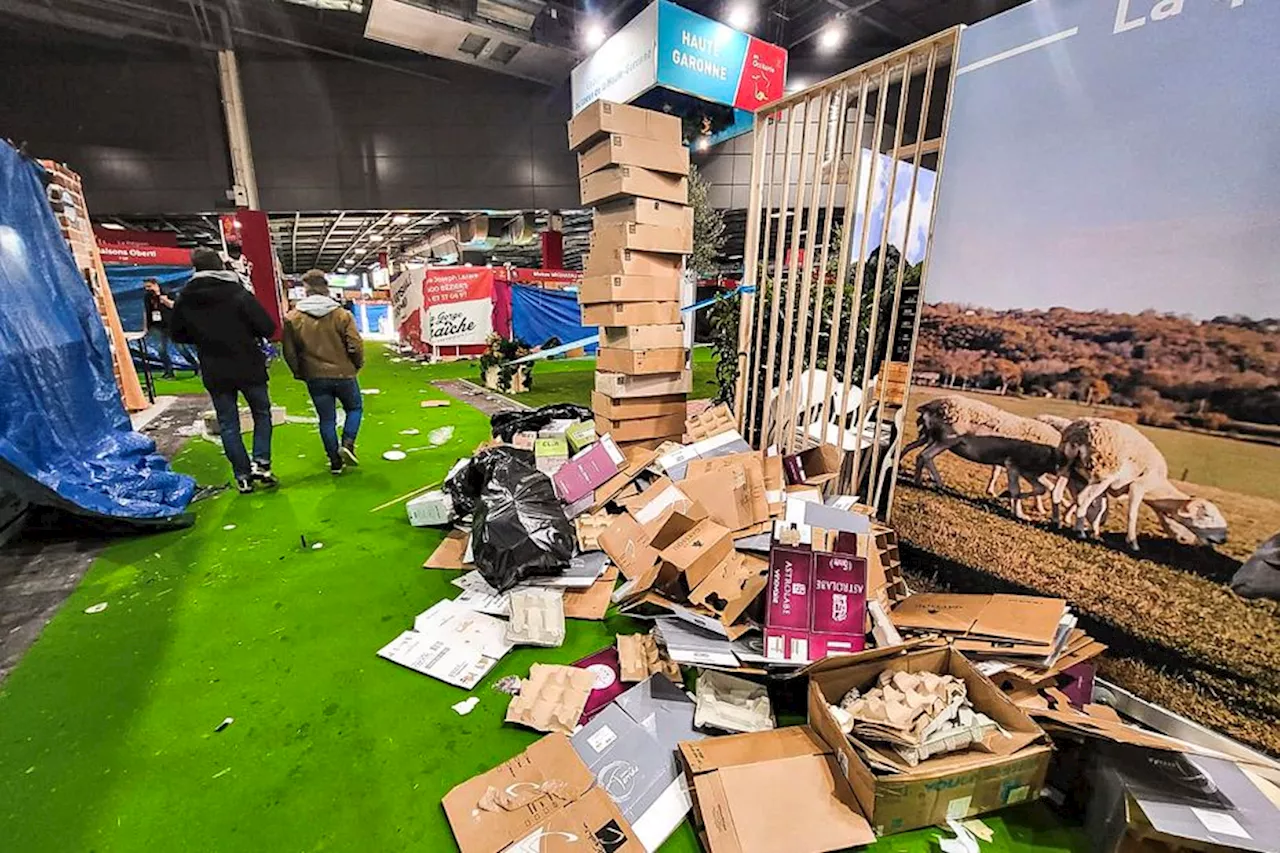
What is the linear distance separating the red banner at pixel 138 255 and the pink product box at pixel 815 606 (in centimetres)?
978

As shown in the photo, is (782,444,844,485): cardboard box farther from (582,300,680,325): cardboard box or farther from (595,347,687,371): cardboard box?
(582,300,680,325): cardboard box

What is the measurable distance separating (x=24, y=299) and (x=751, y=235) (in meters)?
3.95

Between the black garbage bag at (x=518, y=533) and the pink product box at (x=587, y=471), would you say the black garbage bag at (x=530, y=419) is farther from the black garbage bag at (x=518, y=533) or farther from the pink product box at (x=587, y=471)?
the black garbage bag at (x=518, y=533)

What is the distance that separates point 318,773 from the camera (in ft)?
5.17

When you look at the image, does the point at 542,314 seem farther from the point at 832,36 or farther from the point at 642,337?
the point at 642,337

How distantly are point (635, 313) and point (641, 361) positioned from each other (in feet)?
0.91

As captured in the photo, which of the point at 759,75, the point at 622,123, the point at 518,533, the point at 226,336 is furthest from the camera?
the point at 759,75

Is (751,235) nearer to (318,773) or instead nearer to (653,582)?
(653,582)

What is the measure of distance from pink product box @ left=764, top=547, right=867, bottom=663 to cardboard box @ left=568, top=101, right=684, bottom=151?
2372 mm

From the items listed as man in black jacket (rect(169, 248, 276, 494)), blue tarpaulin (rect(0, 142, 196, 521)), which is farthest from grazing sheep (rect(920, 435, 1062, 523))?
blue tarpaulin (rect(0, 142, 196, 521))

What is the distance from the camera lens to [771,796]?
1397 millimetres

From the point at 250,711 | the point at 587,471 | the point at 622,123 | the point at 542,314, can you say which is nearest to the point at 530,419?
the point at 587,471

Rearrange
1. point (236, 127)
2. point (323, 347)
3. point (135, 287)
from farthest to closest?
point (236, 127) → point (135, 287) → point (323, 347)

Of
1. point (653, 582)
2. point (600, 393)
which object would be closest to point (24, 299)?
point (600, 393)
